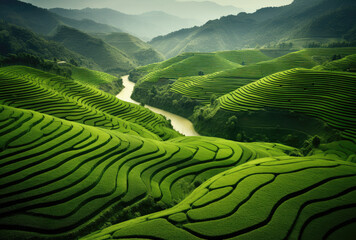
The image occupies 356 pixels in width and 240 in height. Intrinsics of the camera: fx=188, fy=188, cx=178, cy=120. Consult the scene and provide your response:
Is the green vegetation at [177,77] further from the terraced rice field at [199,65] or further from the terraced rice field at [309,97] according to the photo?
the terraced rice field at [309,97]

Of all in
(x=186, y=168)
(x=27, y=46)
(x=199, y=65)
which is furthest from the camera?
(x=27, y=46)

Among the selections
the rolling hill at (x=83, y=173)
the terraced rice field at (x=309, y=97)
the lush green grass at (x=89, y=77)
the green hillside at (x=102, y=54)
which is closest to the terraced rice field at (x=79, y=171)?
the rolling hill at (x=83, y=173)

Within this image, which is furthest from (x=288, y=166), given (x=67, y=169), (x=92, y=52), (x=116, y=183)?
Answer: (x=92, y=52)

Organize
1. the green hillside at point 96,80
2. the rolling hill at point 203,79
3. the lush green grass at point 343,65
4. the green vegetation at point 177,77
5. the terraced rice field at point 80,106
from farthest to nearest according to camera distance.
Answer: the green hillside at point 96,80 < the rolling hill at point 203,79 < the green vegetation at point 177,77 < the lush green grass at point 343,65 < the terraced rice field at point 80,106

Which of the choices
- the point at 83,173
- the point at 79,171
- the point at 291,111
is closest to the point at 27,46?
the point at 79,171

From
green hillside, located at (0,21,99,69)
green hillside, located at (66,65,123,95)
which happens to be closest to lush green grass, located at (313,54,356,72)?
green hillside, located at (66,65,123,95)

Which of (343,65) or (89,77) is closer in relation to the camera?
(343,65)

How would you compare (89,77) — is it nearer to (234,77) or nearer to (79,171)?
(234,77)
